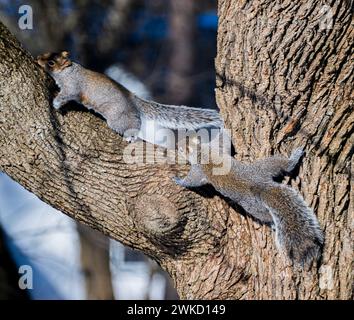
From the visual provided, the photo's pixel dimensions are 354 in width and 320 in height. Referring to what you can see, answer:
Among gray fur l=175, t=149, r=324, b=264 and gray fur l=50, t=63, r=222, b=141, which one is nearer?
gray fur l=175, t=149, r=324, b=264

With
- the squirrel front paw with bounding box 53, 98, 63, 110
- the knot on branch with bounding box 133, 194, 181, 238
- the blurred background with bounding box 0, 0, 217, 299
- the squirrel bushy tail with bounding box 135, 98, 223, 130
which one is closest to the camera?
the knot on branch with bounding box 133, 194, 181, 238

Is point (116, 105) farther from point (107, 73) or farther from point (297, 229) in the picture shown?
point (107, 73)

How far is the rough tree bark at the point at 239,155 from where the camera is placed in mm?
2883

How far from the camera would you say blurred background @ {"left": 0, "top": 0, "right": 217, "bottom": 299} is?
6367mm

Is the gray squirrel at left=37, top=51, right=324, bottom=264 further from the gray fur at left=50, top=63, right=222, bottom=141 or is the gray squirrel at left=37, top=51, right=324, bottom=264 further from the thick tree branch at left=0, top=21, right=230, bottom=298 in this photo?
the gray fur at left=50, top=63, right=222, bottom=141

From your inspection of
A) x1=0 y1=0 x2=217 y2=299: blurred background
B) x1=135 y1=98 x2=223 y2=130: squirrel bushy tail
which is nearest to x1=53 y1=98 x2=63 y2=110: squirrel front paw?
x1=135 y1=98 x2=223 y2=130: squirrel bushy tail

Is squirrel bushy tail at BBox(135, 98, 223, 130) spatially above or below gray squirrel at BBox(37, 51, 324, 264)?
above

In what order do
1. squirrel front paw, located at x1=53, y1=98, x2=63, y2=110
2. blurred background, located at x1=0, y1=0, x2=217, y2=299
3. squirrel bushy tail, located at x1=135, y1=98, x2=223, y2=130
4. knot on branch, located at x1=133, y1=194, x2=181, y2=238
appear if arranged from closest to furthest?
1. knot on branch, located at x1=133, y1=194, x2=181, y2=238
2. squirrel front paw, located at x1=53, y1=98, x2=63, y2=110
3. squirrel bushy tail, located at x1=135, y1=98, x2=223, y2=130
4. blurred background, located at x1=0, y1=0, x2=217, y2=299

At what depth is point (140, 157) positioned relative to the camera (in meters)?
3.04

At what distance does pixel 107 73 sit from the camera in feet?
22.4

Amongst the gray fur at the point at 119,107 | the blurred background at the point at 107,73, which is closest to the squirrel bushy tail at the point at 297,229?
the gray fur at the point at 119,107

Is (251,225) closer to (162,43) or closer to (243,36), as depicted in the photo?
(243,36)

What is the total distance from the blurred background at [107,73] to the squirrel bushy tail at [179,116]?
248cm
